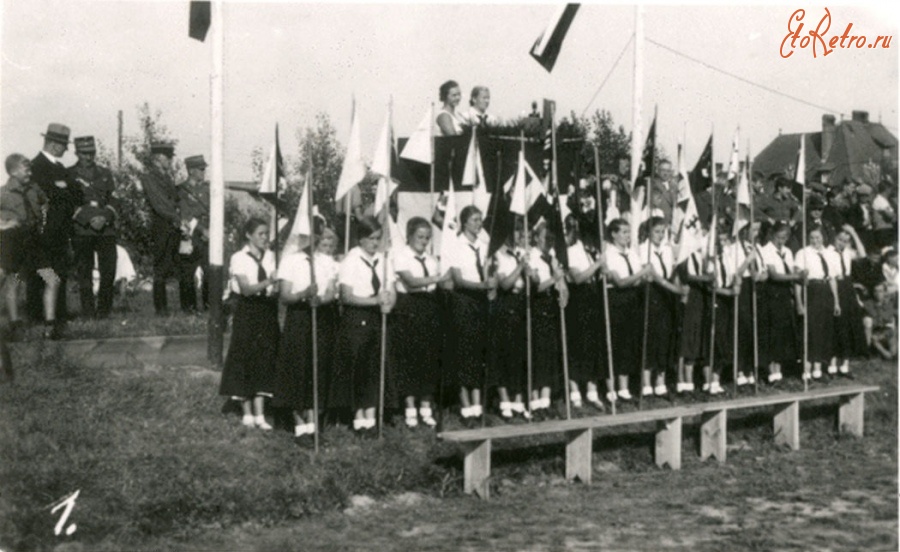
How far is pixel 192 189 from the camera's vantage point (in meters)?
13.9

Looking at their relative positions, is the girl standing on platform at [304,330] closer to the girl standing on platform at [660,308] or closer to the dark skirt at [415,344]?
the dark skirt at [415,344]

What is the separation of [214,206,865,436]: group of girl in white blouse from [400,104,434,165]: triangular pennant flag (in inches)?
37.5

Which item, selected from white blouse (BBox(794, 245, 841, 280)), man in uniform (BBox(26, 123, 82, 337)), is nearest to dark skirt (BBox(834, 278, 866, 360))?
A: white blouse (BBox(794, 245, 841, 280))

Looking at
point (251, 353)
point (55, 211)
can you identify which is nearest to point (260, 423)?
point (251, 353)

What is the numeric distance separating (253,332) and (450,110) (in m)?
3.39

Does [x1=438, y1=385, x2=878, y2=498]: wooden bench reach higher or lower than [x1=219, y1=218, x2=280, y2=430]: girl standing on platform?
lower

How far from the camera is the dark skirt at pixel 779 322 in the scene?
41.2 ft

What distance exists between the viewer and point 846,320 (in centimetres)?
1341

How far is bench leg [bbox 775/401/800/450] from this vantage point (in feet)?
35.7

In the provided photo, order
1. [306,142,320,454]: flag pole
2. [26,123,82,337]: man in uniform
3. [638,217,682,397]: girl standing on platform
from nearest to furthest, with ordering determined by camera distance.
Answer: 1. [306,142,320,454]: flag pole
2. [638,217,682,397]: girl standing on platform
3. [26,123,82,337]: man in uniform

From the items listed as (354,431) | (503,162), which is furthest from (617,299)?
(354,431)

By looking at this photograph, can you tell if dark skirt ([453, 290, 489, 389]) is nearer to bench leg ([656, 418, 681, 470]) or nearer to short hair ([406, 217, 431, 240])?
short hair ([406, 217, 431, 240])

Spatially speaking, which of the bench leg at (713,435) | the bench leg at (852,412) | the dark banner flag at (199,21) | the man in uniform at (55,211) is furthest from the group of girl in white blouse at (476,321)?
the man in uniform at (55,211)

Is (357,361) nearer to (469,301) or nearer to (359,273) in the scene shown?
(359,273)
